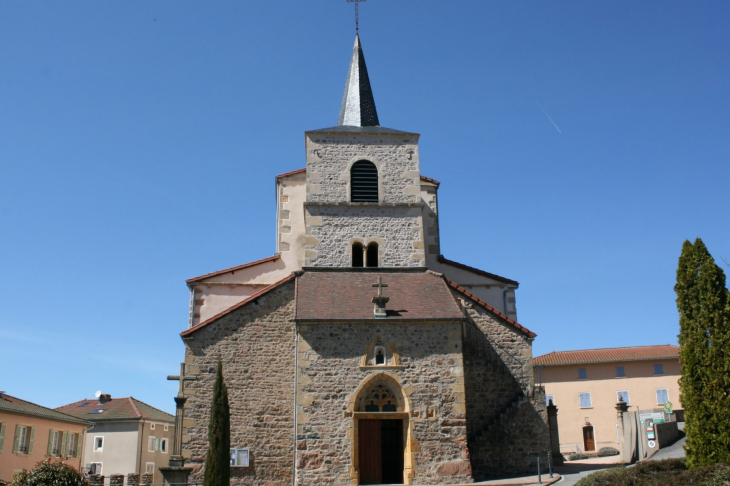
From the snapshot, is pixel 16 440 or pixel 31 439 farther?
pixel 31 439

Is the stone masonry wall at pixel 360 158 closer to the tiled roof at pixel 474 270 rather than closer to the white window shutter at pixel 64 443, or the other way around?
the tiled roof at pixel 474 270

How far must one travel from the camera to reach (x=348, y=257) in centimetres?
2158

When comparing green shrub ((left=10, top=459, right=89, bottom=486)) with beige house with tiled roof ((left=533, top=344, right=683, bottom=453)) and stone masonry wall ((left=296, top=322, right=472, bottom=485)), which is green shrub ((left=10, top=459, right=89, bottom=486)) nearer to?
stone masonry wall ((left=296, top=322, right=472, bottom=485))

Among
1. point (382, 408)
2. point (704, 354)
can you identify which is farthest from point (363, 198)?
point (704, 354)

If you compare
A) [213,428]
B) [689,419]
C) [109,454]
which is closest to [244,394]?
[213,428]

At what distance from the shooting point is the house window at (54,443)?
29.3 metres

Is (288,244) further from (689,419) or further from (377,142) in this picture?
(689,419)

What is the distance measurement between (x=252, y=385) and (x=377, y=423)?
3.66 m

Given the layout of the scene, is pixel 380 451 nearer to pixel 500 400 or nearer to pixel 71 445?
pixel 500 400

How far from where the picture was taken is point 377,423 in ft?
58.9

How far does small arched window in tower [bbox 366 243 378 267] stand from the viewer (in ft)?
71.8

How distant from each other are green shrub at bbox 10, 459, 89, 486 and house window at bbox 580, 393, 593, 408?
32.2 m

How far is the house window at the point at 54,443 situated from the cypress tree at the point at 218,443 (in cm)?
1756

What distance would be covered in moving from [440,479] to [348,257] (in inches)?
297
